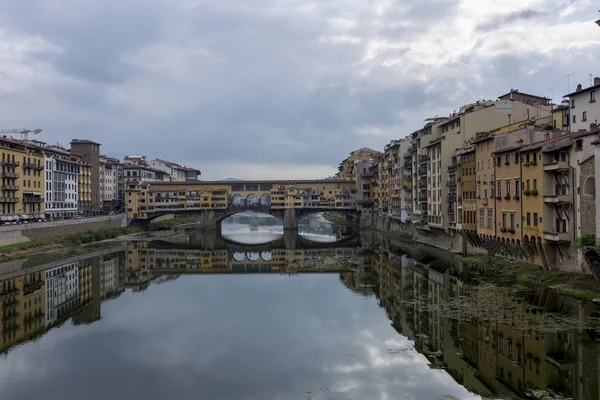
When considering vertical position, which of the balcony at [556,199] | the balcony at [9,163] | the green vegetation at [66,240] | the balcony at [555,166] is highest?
the balcony at [9,163]

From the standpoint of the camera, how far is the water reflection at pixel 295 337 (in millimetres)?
16891

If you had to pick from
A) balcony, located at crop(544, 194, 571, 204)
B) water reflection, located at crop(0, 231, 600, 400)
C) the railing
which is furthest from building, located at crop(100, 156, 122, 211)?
balcony, located at crop(544, 194, 571, 204)

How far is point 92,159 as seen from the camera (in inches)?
3305

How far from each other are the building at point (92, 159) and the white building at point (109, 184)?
Answer: 20.5 feet

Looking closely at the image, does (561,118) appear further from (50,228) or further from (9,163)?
(9,163)

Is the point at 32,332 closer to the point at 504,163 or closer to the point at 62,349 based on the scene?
the point at 62,349

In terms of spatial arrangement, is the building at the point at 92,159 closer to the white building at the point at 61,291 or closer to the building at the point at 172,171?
the building at the point at 172,171

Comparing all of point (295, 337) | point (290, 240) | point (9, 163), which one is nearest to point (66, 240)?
point (9, 163)

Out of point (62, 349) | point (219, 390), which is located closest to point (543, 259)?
point (219, 390)

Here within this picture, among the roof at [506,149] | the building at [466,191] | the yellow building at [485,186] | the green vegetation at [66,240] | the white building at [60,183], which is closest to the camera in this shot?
the roof at [506,149]

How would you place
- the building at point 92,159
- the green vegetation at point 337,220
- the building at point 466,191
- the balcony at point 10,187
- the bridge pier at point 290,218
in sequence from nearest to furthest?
the building at point 466,191
the balcony at point 10,187
the building at point 92,159
the bridge pier at point 290,218
the green vegetation at point 337,220

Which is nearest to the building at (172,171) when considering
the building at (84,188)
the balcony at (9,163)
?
the building at (84,188)

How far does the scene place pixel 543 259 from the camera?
3078 cm

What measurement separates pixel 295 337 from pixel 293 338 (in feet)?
0.58
